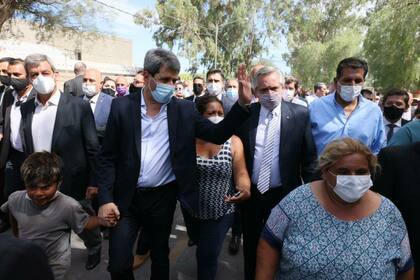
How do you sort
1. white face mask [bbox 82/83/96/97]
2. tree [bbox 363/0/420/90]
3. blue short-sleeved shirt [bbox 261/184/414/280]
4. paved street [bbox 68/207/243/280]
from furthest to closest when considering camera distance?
tree [bbox 363/0/420/90]
white face mask [bbox 82/83/96/97]
paved street [bbox 68/207/243/280]
blue short-sleeved shirt [bbox 261/184/414/280]

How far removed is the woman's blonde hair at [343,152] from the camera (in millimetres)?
2023

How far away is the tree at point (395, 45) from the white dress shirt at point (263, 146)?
1511cm

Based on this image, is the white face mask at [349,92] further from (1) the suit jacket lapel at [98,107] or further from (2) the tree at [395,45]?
(2) the tree at [395,45]

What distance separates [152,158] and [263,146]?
91cm

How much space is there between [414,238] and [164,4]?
2946 cm

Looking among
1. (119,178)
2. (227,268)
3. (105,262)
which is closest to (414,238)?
(119,178)

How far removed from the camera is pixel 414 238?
2154mm

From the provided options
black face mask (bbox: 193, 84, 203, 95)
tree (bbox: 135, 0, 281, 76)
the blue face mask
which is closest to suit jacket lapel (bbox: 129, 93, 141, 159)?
the blue face mask

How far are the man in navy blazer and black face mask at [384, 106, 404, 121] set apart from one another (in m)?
3.34

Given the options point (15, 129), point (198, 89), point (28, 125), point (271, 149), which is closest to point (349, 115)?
point (271, 149)

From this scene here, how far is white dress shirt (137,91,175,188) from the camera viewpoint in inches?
104

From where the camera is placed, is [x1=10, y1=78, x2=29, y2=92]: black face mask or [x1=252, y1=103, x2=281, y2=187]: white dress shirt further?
[x1=10, y1=78, x2=29, y2=92]: black face mask

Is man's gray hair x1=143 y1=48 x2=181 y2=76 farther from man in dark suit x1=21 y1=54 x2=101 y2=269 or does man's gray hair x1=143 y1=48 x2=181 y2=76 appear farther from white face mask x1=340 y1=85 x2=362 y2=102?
white face mask x1=340 y1=85 x2=362 y2=102

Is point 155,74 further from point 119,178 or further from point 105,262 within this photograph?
point 105,262
